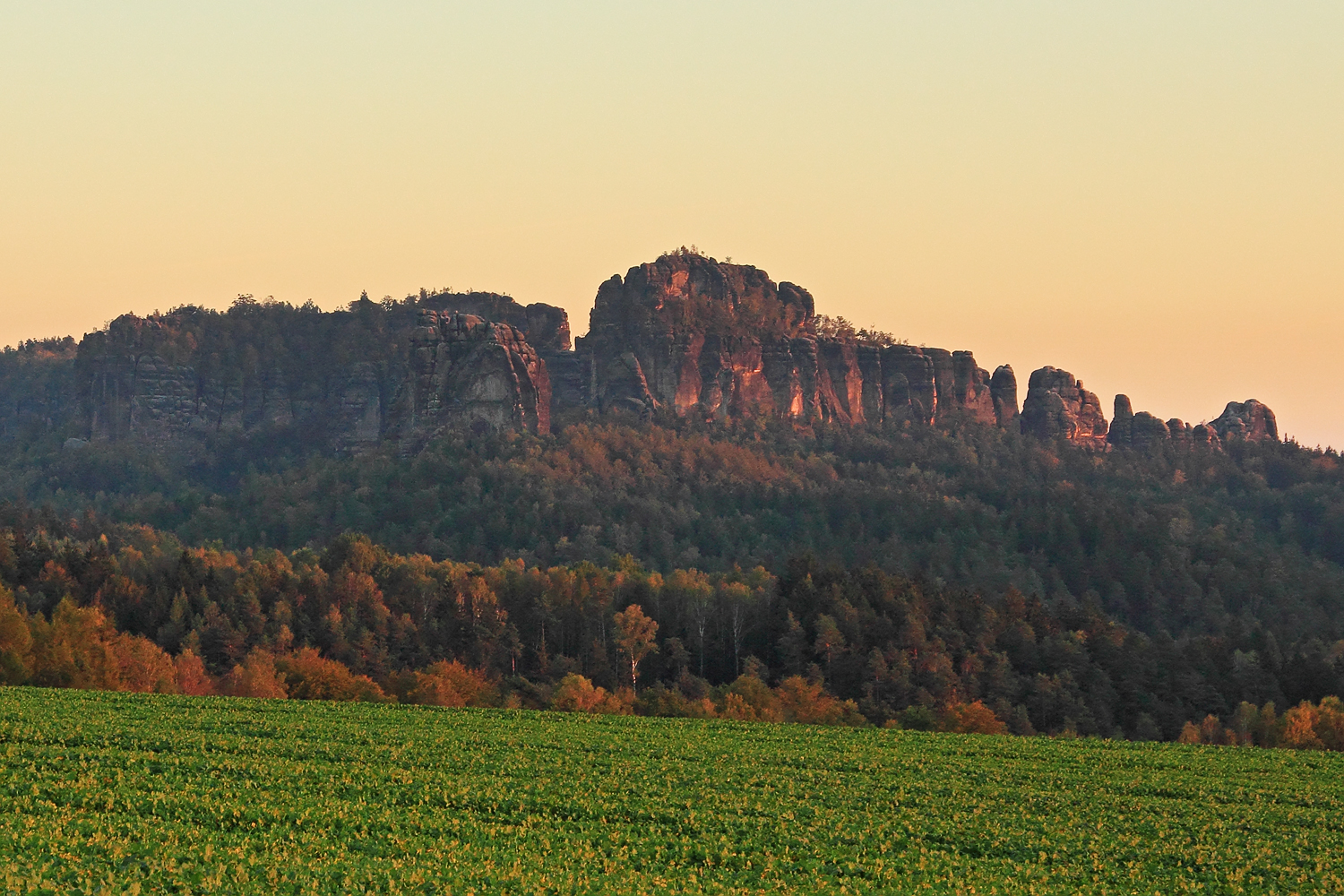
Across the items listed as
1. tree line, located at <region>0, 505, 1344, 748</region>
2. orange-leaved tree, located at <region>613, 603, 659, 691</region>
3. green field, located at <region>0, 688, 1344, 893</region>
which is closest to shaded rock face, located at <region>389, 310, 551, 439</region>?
tree line, located at <region>0, 505, 1344, 748</region>

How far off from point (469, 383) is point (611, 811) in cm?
16263

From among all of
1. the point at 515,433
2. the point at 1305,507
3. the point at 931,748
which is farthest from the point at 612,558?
the point at 1305,507

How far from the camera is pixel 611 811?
119 ft

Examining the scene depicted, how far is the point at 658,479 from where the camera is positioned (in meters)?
184

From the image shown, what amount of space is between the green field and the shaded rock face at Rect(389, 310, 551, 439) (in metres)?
142

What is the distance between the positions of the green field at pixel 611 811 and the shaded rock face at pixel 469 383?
5593 inches

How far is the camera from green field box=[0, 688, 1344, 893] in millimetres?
28547

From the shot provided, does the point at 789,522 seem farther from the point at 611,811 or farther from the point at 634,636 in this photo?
the point at 611,811

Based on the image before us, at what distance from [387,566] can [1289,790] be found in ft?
247

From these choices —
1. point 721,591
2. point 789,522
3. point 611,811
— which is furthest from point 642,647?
point 789,522

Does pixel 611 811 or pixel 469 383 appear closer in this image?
pixel 611 811

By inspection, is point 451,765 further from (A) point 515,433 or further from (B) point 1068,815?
(A) point 515,433

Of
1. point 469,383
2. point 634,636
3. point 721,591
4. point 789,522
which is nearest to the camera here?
point 634,636

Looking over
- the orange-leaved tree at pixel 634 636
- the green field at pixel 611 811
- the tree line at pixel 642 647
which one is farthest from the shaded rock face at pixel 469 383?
→ the green field at pixel 611 811
